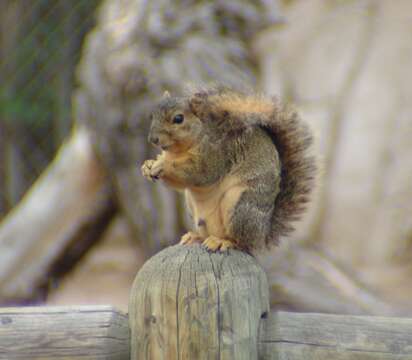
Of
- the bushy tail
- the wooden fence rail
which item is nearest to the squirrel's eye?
the bushy tail

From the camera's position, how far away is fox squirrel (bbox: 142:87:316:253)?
138cm

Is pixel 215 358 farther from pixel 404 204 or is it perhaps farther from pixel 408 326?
pixel 404 204

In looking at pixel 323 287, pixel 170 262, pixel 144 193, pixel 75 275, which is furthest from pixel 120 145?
pixel 170 262

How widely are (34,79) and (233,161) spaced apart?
8.33 feet

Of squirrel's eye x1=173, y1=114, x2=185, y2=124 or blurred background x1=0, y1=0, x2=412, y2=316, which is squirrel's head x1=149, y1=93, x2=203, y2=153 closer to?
squirrel's eye x1=173, y1=114, x2=185, y2=124

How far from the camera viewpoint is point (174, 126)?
1369mm

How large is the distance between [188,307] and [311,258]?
5.88ft

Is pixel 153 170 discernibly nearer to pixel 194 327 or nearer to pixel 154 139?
pixel 154 139

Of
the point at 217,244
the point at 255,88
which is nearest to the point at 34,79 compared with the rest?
the point at 255,88

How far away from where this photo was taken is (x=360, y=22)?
329 centimetres

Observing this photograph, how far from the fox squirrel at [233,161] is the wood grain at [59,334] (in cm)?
26

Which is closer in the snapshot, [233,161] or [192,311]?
[192,311]

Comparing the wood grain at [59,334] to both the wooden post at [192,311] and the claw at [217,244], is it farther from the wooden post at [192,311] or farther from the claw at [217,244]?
the claw at [217,244]

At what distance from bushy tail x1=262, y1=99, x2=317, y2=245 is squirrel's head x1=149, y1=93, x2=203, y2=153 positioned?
117 millimetres
